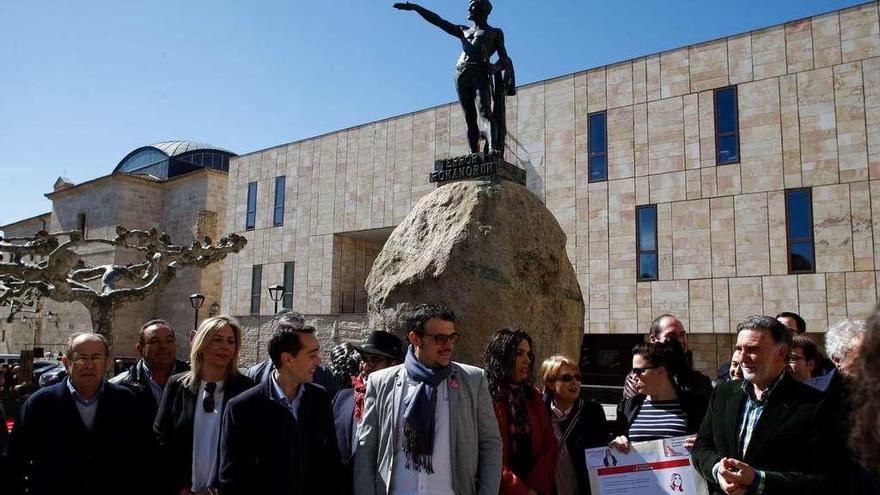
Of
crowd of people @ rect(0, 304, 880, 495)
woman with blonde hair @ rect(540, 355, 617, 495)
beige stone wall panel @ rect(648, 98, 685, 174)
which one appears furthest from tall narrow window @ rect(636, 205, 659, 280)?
woman with blonde hair @ rect(540, 355, 617, 495)

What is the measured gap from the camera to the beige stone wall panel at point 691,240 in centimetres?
1961

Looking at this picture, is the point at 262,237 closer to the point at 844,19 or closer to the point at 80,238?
the point at 80,238

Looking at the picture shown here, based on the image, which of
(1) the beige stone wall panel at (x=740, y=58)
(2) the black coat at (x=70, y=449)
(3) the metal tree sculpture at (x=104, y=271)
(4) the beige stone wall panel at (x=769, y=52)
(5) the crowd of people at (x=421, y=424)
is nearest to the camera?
(5) the crowd of people at (x=421, y=424)

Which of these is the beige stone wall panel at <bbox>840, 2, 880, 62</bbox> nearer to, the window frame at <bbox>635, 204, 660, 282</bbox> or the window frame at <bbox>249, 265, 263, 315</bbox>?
the window frame at <bbox>635, 204, 660, 282</bbox>

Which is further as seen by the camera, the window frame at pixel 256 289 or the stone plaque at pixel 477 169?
the window frame at pixel 256 289

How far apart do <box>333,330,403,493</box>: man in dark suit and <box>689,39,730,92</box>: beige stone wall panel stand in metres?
17.8

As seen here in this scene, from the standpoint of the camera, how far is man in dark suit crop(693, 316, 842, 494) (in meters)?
3.18

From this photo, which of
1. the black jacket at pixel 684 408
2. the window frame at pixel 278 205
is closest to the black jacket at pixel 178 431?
the black jacket at pixel 684 408

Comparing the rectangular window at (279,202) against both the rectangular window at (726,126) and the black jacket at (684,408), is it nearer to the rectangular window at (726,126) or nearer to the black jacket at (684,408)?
the rectangular window at (726,126)

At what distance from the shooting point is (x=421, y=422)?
3480mm

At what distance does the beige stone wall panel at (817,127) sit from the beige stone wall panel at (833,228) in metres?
0.37

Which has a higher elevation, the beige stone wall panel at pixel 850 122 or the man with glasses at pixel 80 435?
the beige stone wall panel at pixel 850 122

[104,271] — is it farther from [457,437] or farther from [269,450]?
[457,437]


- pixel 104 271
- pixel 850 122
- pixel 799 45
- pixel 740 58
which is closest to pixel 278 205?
pixel 104 271
